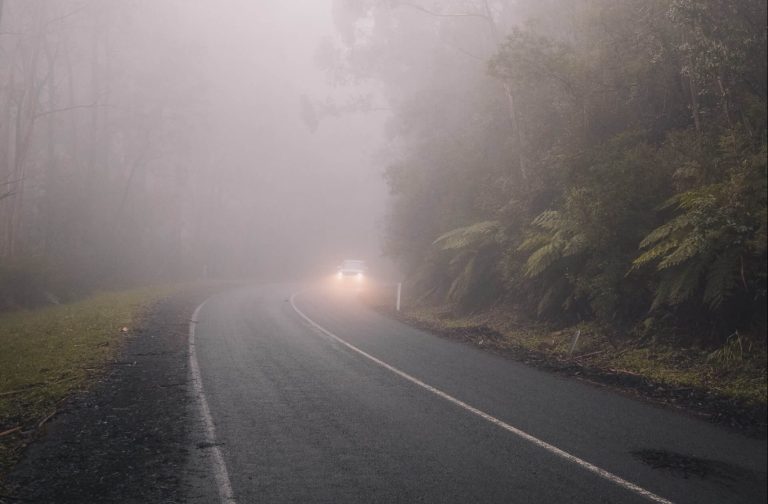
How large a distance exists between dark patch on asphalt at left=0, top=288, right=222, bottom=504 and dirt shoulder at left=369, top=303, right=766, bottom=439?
252 inches

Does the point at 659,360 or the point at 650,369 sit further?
the point at 659,360

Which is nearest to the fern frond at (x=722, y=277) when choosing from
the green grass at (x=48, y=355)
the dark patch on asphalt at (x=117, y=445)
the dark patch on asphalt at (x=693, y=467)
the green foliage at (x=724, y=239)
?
the green foliage at (x=724, y=239)

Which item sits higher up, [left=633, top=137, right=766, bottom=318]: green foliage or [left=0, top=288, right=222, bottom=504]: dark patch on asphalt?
[left=633, top=137, right=766, bottom=318]: green foliage

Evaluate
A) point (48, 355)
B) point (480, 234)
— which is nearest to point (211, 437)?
point (48, 355)

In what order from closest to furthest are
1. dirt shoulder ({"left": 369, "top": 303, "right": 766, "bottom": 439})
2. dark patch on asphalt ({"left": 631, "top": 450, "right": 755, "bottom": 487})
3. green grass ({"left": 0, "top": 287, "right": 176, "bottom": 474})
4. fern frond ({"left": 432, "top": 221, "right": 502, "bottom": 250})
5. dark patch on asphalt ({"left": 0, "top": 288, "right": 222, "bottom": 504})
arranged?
dark patch on asphalt ({"left": 0, "top": 288, "right": 222, "bottom": 504})
dark patch on asphalt ({"left": 631, "top": 450, "right": 755, "bottom": 487})
green grass ({"left": 0, "top": 287, "right": 176, "bottom": 474})
dirt shoulder ({"left": 369, "top": 303, "right": 766, "bottom": 439})
fern frond ({"left": 432, "top": 221, "right": 502, "bottom": 250})

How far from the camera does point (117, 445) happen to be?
5.61m

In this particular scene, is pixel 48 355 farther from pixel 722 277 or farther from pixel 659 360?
pixel 722 277

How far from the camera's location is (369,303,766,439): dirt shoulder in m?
6.93

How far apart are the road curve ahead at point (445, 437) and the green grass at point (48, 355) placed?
202 centimetres

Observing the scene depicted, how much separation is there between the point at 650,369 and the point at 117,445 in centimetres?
810

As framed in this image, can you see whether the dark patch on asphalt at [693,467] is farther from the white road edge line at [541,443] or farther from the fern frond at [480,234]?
the fern frond at [480,234]

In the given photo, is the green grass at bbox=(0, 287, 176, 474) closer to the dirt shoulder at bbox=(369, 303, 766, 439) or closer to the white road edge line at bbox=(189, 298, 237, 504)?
the white road edge line at bbox=(189, 298, 237, 504)

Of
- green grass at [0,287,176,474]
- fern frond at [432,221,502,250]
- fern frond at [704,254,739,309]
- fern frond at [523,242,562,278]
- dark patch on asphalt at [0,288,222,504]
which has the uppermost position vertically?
fern frond at [432,221,502,250]

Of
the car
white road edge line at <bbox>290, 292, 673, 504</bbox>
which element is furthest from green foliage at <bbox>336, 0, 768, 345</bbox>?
the car
